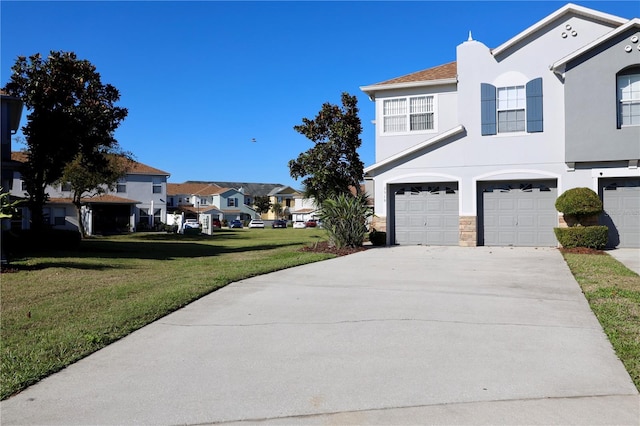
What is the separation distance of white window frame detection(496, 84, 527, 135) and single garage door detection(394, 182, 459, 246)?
9.22ft

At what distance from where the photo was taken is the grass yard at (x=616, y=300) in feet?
17.7

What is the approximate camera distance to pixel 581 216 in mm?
16938

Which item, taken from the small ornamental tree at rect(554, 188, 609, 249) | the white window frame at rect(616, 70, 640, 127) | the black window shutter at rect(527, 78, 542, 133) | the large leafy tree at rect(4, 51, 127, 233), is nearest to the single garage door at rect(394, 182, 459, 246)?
the black window shutter at rect(527, 78, 542, 133)

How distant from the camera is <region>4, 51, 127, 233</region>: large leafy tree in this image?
19609mm

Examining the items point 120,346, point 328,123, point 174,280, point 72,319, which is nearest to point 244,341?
point 120,346

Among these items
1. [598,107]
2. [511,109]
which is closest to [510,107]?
[511,109]

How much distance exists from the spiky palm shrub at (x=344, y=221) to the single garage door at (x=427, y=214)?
2.44 m

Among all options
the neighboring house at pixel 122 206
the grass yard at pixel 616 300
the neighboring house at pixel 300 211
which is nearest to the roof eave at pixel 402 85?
the grass yard at pixel 616 300

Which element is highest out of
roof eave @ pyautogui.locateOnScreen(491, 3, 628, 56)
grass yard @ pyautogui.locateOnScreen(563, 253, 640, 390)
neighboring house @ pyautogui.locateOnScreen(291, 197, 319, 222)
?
roof eave @ pyautogui.locateOnScreen(491, 3, 628, 56)

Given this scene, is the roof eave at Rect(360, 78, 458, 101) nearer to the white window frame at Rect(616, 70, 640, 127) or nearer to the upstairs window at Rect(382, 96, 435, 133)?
the upstairs window at Rect(382, 96, 435, 133)

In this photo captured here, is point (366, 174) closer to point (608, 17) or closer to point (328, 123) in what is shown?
point (328, 123)

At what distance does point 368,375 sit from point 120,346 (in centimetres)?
298

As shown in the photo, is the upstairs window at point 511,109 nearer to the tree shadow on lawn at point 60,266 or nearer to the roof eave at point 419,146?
the roof eave at point 419,146

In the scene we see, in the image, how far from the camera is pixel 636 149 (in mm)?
16625
